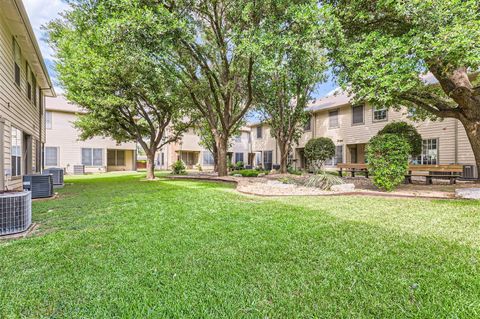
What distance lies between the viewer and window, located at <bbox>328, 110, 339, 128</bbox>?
1792cm

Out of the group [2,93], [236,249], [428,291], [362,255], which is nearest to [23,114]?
[2,93]

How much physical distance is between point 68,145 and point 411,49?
2446cm

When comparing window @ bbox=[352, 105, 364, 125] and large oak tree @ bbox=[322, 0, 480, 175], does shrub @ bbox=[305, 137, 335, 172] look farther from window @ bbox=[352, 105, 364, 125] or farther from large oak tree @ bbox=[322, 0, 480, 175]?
large oak tree @ bbox=[322, 0, 480, 175]

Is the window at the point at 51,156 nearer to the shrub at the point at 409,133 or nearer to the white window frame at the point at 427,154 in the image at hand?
the shrub at the point at 409,133

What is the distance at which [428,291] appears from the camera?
222 cm

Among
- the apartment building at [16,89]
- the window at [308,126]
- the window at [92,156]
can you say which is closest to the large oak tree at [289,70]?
the window at [308,126]

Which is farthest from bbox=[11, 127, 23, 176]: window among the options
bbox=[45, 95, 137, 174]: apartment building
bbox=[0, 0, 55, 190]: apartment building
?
bbox=[45, 95, 137, 174]: apartment building

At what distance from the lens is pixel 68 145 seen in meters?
22.0

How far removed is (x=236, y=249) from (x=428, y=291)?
1951 millimetres

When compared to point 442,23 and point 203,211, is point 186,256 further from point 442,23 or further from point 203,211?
point 442,23

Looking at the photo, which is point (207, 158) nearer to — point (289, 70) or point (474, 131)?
point (289, 70)

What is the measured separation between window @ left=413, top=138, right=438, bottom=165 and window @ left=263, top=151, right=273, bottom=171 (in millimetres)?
12211

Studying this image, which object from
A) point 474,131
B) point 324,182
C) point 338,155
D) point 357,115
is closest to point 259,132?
point 338,155

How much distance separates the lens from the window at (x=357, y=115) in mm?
16391
